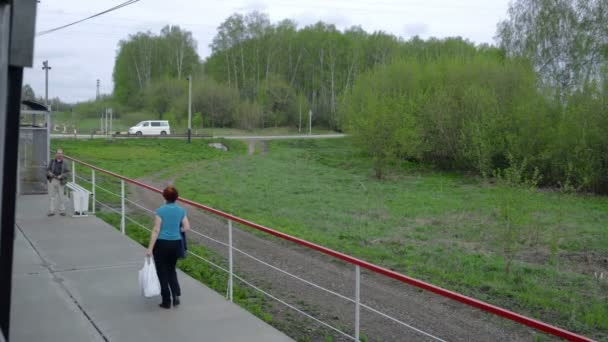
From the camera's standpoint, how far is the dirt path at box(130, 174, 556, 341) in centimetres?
728

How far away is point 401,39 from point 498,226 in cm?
6919

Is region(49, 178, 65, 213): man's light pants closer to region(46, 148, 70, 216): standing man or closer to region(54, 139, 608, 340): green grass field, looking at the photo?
region(46, 148, 70, 216): standing man

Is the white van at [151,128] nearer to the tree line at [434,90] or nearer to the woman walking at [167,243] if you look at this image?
the tree line at [434,90]

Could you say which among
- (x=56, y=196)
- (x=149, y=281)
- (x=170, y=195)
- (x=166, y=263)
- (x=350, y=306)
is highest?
(x=170, y=195)

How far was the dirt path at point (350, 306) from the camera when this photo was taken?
728 centimetres

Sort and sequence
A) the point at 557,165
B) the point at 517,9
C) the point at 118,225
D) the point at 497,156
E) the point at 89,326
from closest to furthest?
the point at 89,326 → the point at 118,225 → the point at 557,165 → the point at 497,156 → the point at 517,9

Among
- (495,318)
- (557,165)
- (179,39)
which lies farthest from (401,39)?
(495,318)

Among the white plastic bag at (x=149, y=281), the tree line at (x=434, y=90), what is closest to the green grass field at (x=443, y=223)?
the tree line at (x=434, y=90)

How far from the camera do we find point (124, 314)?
634 cm

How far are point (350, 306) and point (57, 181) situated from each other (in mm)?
7498

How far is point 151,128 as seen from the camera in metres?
55.8

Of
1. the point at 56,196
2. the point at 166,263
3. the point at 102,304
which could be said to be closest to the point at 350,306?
the point at 166,263

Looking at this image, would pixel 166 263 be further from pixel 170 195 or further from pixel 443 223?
pixel 443 223

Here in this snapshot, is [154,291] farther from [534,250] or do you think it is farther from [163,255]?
[534,250]
